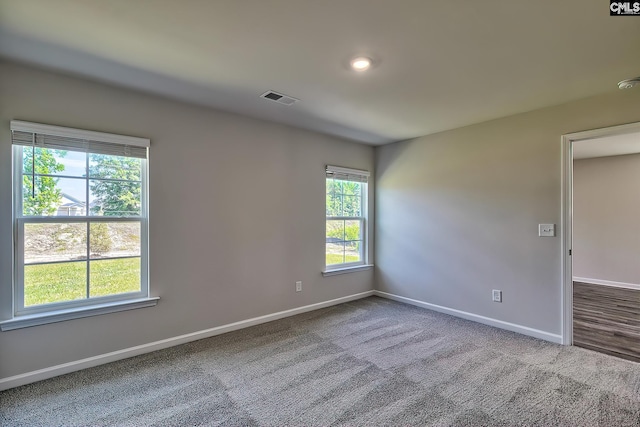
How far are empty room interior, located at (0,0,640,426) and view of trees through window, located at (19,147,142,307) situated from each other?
0.02 metres

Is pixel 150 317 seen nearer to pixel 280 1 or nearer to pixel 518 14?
pixel 280 1

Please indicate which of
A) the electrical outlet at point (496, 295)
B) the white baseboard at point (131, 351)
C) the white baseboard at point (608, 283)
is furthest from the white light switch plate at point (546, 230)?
the white baseboard at point (608, 283)

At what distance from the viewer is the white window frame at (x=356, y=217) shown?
168 inches

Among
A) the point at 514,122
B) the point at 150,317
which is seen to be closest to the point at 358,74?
the point at 514,122

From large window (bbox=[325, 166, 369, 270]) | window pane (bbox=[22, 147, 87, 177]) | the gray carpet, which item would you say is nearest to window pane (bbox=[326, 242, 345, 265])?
large window (bbox=[325, 166, 369, 270])

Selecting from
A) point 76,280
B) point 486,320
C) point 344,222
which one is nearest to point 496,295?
point 486,320

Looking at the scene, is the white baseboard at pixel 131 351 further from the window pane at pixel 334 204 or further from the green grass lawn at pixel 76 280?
the window pane at pixel 334 204

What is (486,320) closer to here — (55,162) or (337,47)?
(337,47)

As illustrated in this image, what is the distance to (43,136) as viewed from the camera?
2.33 m

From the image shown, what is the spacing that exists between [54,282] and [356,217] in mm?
3585

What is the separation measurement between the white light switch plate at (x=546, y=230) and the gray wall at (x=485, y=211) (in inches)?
1.8

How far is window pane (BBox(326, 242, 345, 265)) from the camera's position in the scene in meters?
4.28

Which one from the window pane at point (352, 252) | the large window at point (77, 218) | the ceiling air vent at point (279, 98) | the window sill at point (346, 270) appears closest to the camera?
the large window at point (77, 218)

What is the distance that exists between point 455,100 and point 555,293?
2209mm
